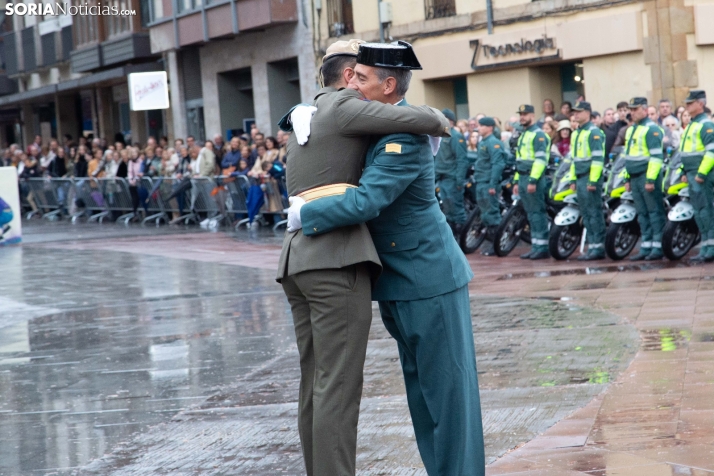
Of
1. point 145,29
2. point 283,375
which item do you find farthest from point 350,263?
point 145,29

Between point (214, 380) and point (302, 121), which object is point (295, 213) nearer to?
point (302, 121)

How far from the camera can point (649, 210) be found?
1327 cm

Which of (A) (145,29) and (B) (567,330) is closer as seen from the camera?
(B) (567,330)

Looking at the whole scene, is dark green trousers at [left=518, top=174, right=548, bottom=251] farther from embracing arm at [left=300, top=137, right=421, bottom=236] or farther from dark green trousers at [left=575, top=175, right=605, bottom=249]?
embracing arm at [left=300, top=137, right=421, bottom=236]

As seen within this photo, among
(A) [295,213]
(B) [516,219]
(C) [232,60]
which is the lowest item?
(B) [516,219]

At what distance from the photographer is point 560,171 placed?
14.3m

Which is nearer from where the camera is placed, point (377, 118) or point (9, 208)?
point (377, 118)

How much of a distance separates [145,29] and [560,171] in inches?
958

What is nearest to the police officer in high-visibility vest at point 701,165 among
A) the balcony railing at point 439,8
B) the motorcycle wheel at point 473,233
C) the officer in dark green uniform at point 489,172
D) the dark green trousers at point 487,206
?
the officer in dark green uniform at point 489,172

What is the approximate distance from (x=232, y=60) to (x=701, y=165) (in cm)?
2171

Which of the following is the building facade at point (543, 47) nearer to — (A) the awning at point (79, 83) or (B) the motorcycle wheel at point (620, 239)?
(B) the motorcycle wheel at point (620, 239)

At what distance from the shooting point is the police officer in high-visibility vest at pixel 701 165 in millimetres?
12641

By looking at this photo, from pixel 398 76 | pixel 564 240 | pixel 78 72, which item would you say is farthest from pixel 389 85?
pixel 78 72

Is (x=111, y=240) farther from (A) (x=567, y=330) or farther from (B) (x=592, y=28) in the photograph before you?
(A) (x=567, y=330)
